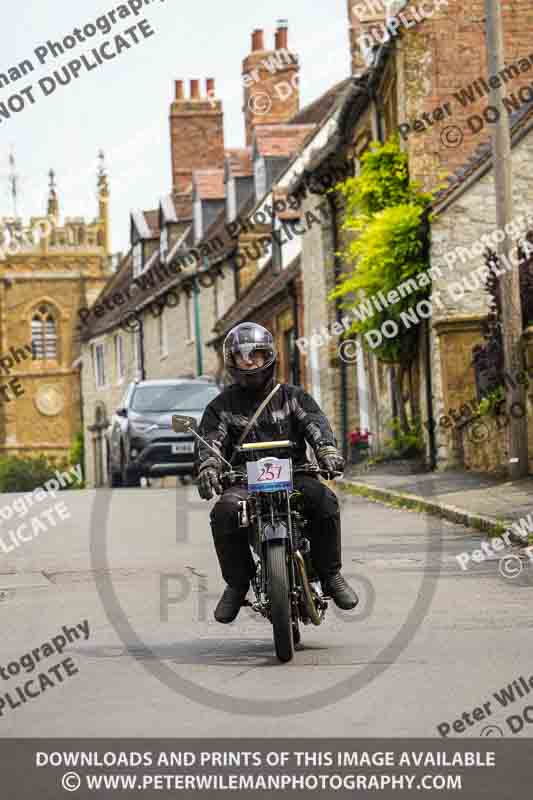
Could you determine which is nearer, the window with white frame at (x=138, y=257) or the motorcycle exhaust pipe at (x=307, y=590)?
the motorcycle exhaust pipe at (x=307, y=590)

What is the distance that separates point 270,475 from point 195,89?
47.9 metres

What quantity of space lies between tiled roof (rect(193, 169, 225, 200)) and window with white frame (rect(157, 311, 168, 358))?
5.38 metres

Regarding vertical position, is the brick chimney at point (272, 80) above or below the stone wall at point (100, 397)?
above

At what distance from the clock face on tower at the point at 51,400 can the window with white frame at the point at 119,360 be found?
3241 cm

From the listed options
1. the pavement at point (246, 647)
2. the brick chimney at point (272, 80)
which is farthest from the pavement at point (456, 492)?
the brick chimney at point (272, 80)

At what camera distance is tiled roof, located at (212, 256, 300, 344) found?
3853 cm

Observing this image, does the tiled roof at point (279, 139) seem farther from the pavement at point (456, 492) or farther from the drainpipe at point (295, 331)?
the pavement at point (456, 492)

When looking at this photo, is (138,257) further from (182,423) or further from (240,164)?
(182,423)

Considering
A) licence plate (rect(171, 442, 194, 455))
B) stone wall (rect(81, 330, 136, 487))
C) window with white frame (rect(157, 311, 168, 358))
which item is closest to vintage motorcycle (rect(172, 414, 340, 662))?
licence plate (rect(171, 442, 194, 455))

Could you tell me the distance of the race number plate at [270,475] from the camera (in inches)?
324

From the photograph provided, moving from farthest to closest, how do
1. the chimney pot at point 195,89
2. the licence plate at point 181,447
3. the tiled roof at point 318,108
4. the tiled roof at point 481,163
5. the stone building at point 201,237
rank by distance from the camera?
the chimney pot at point 195,89 < the tiled roof at point 318,108 < the stone building at point 201,237 < the licence plate at point 181,447 < the tiled roof at point 481,163

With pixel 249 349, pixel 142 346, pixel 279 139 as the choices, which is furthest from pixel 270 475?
pixel 142 346

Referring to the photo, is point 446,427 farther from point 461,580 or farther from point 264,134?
point 264,134
